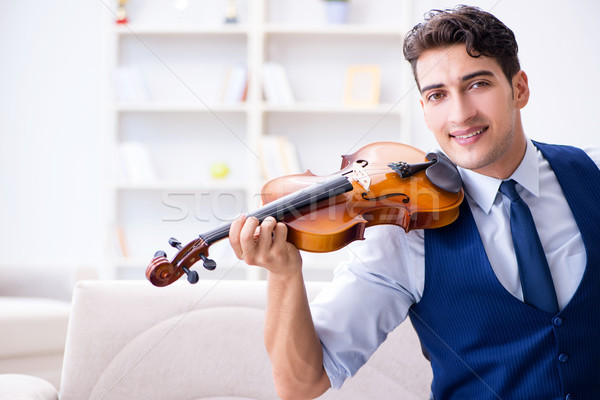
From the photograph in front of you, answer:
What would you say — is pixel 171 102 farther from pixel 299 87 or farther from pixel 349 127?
pixel 349 127

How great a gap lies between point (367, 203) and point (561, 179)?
404 mm

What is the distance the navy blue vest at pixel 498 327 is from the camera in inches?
40.1

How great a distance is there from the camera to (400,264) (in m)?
1.17

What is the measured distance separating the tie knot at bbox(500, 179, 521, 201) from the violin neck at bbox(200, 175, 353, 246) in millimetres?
309

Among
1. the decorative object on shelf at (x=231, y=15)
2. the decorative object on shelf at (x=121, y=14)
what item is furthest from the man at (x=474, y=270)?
the decorative object on shelf at (x=121, y=14)

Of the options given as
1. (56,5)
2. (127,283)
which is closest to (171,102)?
(56,5)

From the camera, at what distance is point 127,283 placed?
1295 millimetres

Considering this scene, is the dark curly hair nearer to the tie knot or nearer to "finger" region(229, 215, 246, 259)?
the tie knot

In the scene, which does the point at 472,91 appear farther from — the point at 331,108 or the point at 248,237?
the point at 331,108

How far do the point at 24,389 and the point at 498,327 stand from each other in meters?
Answer: 0.88

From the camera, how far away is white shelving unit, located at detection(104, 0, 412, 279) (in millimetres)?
3350

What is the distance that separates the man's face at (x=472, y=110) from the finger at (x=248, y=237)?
0.45 m

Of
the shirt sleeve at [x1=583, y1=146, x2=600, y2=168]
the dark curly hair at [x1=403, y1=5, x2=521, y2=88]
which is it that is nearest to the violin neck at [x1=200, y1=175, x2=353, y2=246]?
the dark curly hair at [x1=403, y1=5, x2=521, y2=88]

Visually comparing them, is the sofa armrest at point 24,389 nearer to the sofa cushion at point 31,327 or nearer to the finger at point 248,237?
the finger at point 248,237
